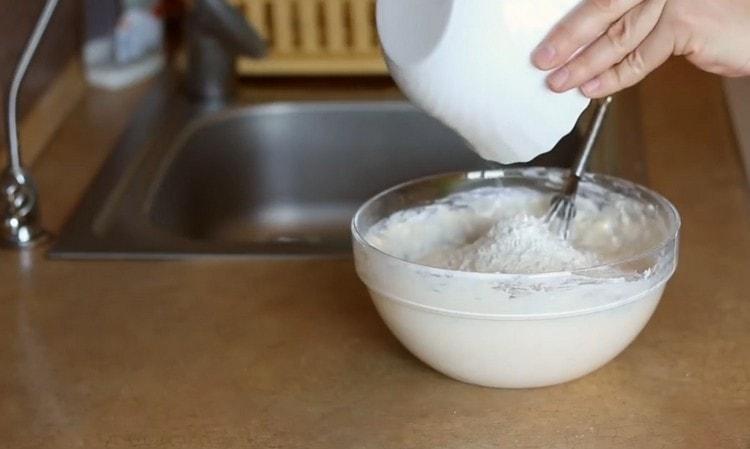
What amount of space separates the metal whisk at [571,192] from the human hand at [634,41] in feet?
0.33

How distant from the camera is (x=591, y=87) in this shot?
0.86m

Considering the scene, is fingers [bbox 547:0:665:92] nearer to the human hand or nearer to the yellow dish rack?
the human hand

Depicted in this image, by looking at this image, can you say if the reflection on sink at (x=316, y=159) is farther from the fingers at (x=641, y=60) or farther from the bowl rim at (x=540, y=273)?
the fingers at (x=641, y=60)

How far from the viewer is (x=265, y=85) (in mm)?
1631

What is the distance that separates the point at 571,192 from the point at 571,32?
22 centimetres

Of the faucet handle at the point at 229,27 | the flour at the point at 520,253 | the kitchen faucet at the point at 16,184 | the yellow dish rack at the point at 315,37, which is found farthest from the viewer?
the yellow dish rack at the point at 315,37

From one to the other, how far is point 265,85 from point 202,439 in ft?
2.74

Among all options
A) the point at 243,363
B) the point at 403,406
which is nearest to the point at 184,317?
the point at 243,363

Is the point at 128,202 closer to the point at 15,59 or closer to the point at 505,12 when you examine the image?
the point at 15,59

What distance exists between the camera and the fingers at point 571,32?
2.69 ft

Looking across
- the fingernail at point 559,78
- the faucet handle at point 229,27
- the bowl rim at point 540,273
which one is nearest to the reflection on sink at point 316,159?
the faucet handle at point 229,27

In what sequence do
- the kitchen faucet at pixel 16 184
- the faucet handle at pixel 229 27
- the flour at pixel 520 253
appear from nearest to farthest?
the flour at pixel 520 253, the kitchen faucet at pixel 16 184, the faucet handle at pixel 229 27

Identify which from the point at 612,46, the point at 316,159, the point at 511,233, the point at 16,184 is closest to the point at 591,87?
the point at 612,46

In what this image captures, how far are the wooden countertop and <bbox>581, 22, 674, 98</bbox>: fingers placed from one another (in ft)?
0.76
